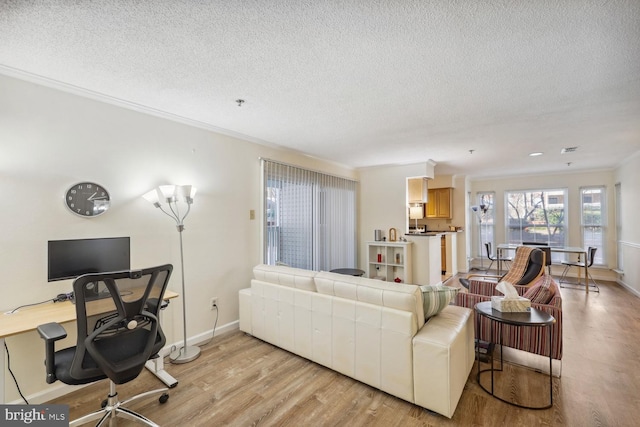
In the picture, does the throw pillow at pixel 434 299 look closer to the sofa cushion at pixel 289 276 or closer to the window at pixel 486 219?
the sofa cushion at pixel 289 276

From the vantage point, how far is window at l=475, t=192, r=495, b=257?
7547 millimetres

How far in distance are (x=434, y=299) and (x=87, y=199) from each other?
9.86ft

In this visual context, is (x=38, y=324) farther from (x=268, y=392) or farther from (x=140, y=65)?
(x=140, y=65)

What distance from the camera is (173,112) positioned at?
296 cm

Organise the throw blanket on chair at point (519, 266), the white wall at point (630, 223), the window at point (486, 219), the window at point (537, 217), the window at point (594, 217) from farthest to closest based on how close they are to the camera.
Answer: the window at point (486, 219) < the window at point (537, 217) < the window at point (594, 217) < the white wall at point (630, 223) < the throw blanket on chair at point (519, 266)

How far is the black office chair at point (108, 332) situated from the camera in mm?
1640

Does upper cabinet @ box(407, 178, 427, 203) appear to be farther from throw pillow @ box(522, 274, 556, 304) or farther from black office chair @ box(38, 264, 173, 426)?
black office chair @ box(38, 264, 173, 426)

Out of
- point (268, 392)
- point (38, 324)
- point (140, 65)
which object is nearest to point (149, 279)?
point (38, 324)

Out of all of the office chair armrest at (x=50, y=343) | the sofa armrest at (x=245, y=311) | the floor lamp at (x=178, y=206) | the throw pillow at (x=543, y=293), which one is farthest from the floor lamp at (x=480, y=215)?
the office chair armrest at (x=50, y=343)

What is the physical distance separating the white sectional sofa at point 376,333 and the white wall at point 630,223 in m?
4.72

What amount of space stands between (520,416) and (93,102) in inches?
164

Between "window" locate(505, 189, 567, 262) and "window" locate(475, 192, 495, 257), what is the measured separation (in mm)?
331

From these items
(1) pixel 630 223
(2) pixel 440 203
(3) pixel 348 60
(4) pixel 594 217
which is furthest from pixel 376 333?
(4) pixel 594 217

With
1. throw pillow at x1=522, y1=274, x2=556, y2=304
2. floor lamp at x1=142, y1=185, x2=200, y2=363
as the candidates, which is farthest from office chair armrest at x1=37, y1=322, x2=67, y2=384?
throw pillow at x1=522, y1=274, x2=556, y2=304
